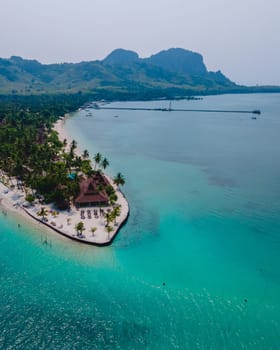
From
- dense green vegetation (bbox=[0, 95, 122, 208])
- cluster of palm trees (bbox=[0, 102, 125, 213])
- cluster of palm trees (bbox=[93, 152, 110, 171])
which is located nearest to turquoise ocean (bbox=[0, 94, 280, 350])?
dense green vegetation (bbox=[0, 95, 122, 208])

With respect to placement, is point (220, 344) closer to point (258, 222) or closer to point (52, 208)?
point (258, 222)

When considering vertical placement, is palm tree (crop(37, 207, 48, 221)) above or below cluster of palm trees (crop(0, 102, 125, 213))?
below

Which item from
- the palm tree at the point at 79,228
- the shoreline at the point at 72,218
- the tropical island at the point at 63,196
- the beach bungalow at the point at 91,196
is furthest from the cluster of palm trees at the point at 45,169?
the palm tree at the point at 79,228

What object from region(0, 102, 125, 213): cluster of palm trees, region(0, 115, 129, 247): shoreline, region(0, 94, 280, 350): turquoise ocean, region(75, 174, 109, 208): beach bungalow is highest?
region(0, 102, 125, 213): cluster of palm trees

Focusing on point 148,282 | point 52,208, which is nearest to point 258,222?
point 148,282

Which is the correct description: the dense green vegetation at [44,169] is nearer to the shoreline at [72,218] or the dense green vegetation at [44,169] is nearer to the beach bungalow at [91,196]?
the beach bungalow at [91,196]

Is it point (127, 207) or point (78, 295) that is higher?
point (127, 207)

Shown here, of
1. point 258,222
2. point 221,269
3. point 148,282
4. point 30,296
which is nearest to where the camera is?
point 30,296

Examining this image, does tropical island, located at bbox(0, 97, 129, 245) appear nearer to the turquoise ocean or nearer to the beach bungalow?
the beach bungalow
